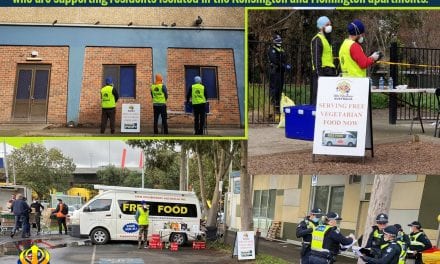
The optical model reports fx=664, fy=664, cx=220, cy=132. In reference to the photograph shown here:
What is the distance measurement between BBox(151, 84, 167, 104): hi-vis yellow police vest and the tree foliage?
2876 cm

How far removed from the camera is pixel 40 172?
44.9 m

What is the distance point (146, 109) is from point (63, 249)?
14.0 ft

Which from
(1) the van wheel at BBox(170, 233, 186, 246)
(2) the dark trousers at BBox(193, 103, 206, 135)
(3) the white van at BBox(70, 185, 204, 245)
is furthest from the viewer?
(1) the van wheel at BBox(170, 233, 186, 246)

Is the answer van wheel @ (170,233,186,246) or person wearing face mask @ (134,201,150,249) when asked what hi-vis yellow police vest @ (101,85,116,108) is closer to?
person wearing face mask @ (134,201,150,249)

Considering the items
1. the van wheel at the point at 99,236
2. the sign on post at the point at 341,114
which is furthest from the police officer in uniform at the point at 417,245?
the van wheel at the point at 99,236

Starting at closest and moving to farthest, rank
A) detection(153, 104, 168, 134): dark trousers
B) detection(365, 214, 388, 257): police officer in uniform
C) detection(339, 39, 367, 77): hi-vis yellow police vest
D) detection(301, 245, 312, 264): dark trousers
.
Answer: detection(365, 214, 388, 257): police officer in uniform → detection(339, 39, 367, 77): hi-vis yellow police vest → detection(301, 245, 312, 264): dark trousers → detection(153, 104, 168, 134): dark trousers

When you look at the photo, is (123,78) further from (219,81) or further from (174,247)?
(174,247)

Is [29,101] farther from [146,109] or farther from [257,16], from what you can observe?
[257,16]

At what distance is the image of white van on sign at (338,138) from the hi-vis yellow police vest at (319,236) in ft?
4.11

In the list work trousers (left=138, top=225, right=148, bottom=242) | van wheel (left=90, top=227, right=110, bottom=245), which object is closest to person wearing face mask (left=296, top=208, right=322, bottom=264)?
work trousers (left=138, top=225, right=148, bottom=242)

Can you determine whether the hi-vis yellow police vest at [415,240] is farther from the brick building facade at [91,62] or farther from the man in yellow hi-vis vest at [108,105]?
the man in yellow hi-vis vest at [108,105]

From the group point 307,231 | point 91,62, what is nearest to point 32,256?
point 307,231

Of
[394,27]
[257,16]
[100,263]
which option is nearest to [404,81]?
[394,27]

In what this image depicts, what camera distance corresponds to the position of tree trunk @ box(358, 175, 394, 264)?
1241 cm
